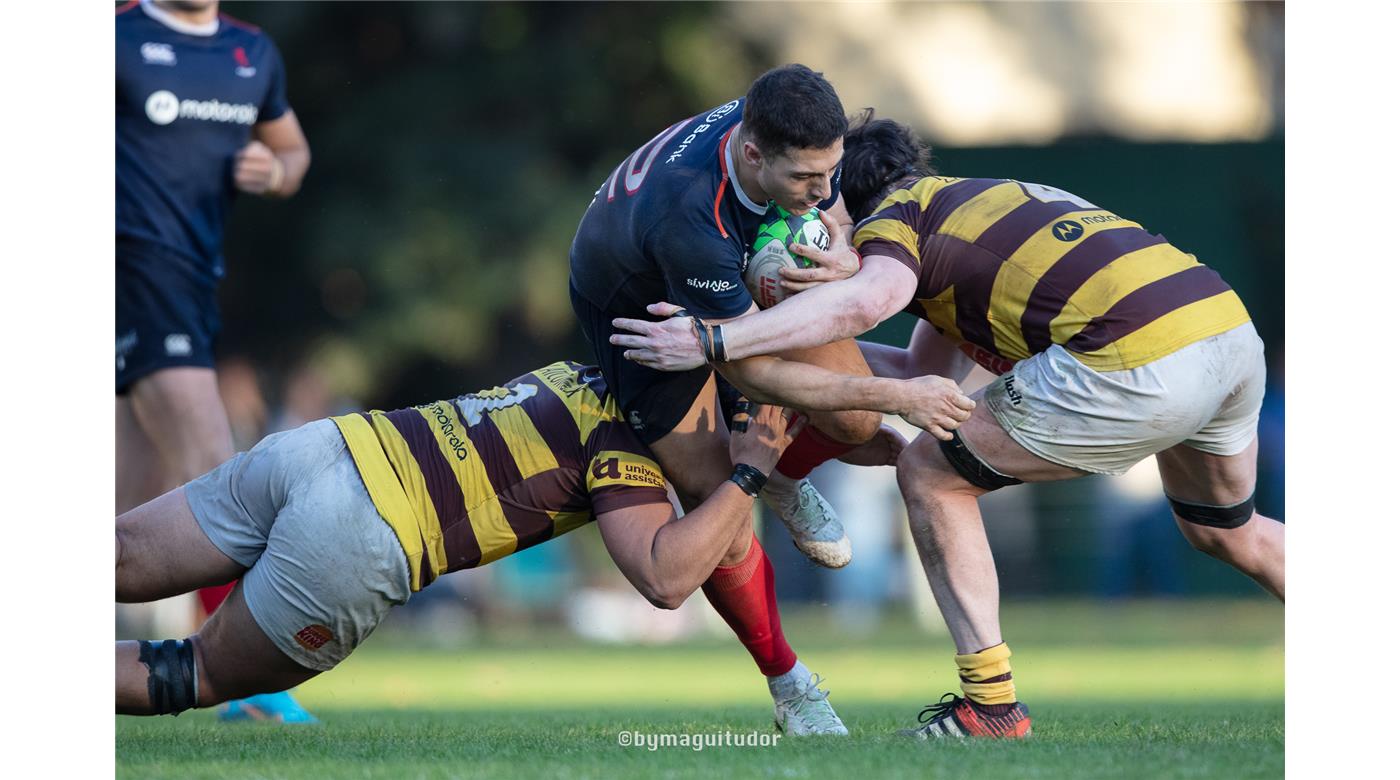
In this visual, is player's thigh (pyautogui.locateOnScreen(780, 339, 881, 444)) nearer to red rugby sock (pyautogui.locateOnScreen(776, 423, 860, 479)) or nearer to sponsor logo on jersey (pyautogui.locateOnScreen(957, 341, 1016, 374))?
red rugby sock (pyautogui.locateOnScreen(776, 423, 860, 479))

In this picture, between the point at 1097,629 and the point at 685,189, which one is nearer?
the point at 685,189

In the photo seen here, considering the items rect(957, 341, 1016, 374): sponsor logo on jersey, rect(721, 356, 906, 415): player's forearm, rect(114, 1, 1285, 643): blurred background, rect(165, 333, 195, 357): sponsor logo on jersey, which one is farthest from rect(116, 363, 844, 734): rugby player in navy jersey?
rect(114, 1, 1285, 643): blurred background

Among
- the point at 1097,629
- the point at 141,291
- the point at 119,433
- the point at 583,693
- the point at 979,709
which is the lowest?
the point at 1097,629

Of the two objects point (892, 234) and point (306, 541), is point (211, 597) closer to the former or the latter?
point (306, 541)

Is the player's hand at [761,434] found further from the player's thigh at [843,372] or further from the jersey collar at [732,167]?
the jersey collar at [732,167]

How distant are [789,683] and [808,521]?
22.3 inches

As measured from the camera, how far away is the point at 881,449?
5527mm

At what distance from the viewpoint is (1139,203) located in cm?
1266

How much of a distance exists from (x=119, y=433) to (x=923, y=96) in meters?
11.0

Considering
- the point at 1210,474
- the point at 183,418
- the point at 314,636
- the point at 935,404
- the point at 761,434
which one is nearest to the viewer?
the point at 935,404

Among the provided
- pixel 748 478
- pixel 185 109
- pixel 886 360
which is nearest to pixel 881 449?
pixel 886 360

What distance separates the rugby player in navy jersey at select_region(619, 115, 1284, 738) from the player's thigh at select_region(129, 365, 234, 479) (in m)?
2.82

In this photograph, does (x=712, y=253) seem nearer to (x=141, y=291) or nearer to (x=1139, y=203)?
(x=141, y=291)

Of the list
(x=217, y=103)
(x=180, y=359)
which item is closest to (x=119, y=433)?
(x=180, y=359)
